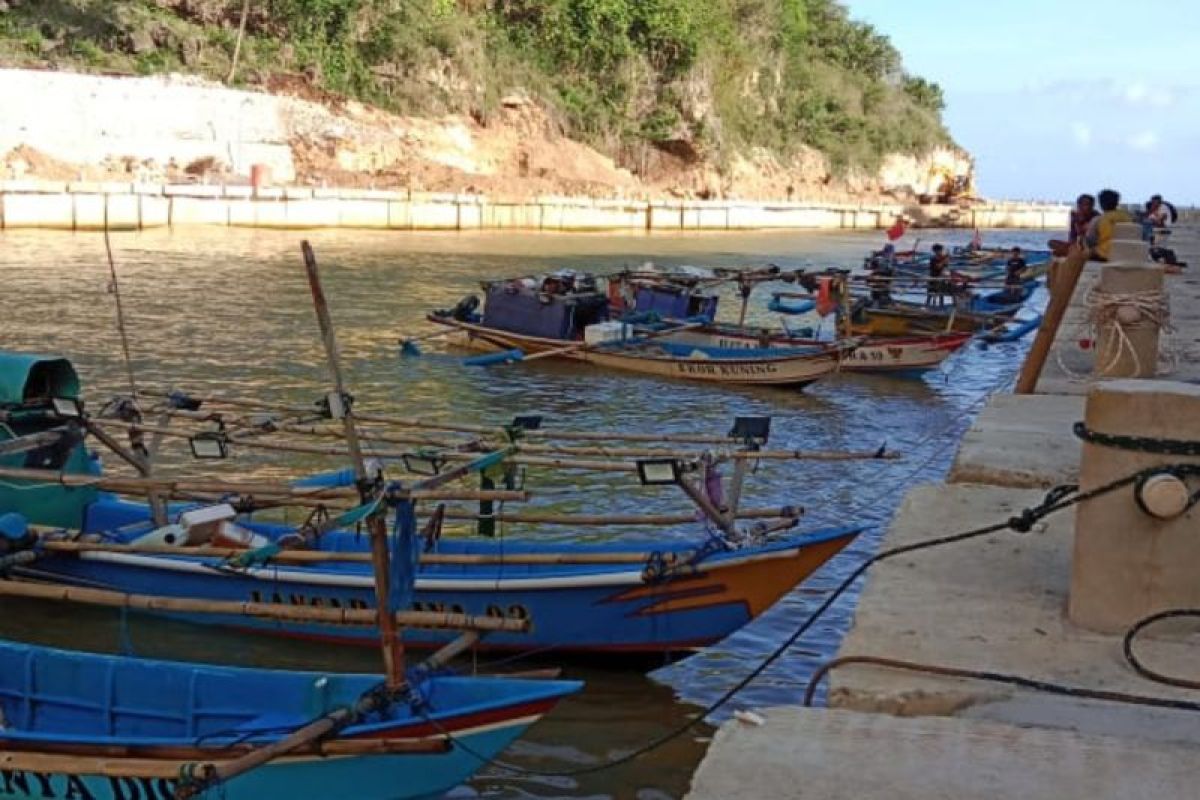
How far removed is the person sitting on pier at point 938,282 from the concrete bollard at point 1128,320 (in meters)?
17.3

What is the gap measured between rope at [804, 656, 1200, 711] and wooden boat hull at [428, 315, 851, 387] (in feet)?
62.6

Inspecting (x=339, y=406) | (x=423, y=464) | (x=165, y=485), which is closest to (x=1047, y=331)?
(x=423, y=464)

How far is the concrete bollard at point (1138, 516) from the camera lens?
461cm

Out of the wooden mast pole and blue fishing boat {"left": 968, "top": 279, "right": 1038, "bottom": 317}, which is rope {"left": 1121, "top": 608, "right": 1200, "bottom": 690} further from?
blue fishing boat {"left": 968, "top": 279, "right": 1038, "bottom": 317}

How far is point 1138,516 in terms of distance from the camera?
4.68m

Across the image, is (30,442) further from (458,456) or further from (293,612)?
(293,612)

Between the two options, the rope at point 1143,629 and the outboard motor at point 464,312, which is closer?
the rope at point 1143,629

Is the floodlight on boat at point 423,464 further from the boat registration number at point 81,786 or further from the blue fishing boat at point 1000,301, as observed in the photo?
the blue fishing boat at point 1000,301

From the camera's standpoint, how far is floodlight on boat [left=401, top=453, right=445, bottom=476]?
9.82 m

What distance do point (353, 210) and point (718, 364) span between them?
3733cm

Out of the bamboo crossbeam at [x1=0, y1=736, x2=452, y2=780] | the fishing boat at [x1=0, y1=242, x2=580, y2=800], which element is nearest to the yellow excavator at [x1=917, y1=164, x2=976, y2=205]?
the fishing boat at [x1=0, y1=242, x2=580, y2=800]

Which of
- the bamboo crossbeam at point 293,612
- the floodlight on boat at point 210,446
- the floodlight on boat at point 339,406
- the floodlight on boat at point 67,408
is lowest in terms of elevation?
the bamboo crossbeam at point 293,612

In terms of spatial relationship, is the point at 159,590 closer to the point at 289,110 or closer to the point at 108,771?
the point at 108,771

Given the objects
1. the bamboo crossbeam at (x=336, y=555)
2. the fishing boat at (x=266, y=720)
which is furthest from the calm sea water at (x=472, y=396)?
the fishing boat at (x=266, y=720)
